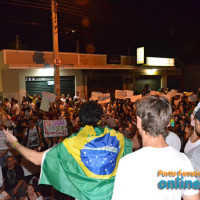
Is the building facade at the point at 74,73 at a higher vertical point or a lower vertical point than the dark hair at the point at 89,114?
higher

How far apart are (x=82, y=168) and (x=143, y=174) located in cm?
103

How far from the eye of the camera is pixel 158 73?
2905cm

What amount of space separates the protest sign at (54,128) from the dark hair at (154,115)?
5.51 meters

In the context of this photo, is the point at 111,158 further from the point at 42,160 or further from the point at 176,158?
the point at 176,158

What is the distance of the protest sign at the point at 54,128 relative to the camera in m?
6.78

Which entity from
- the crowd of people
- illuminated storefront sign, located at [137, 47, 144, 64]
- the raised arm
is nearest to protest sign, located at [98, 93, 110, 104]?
the crowd of people

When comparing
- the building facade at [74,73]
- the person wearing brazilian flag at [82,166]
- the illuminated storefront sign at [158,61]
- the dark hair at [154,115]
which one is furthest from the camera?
the illuminated storefront sign at [158,61]

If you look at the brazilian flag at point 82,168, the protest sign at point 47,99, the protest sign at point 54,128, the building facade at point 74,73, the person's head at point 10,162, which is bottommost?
the person's head at point 10,162

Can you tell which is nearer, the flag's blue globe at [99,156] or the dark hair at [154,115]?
the dark hair at [154,115]

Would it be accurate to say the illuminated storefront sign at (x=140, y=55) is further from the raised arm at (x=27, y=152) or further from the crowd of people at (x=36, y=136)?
the raised arm at (x=27, y=152)

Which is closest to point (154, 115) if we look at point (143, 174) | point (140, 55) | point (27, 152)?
point (143, 174)

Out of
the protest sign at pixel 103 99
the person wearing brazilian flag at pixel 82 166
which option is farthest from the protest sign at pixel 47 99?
the person wearing brazilian flag at pixel 82 166

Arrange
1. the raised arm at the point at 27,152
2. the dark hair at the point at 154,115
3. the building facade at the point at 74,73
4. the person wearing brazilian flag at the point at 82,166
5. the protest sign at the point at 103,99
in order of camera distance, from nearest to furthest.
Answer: the dark hair at the point at 154,115
the raised arm at the point at 27,152
the person wearing brazilian flag at the point at 82,166
the protest sign at the point at 103,99
the building facade at the point at 74,73

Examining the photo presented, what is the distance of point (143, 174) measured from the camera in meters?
1.47
